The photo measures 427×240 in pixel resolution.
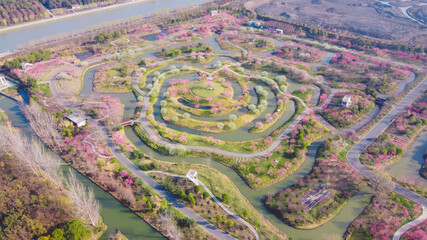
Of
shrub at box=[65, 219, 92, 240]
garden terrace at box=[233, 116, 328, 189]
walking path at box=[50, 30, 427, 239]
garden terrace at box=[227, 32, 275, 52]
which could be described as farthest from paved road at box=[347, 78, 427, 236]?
garden terrace at box=[227, 32, 275, 52]

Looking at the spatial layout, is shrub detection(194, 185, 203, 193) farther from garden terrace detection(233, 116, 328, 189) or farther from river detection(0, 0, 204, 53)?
river detection(0, 0, 204, 53)

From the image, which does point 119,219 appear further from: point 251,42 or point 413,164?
point 251,42

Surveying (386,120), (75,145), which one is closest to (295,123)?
(386,120)

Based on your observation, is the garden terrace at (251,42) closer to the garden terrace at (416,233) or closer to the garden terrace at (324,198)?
the garden terrace at (324,198)

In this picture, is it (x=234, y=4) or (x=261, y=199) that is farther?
(x=234, y=4)

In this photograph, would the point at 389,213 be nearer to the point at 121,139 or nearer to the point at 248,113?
the point at 248,113

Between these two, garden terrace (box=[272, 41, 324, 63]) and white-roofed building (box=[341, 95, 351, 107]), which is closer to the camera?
white-roofed building (box=[341, 95, 351, 107])

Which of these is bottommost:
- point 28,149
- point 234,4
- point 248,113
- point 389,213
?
point 389,213
